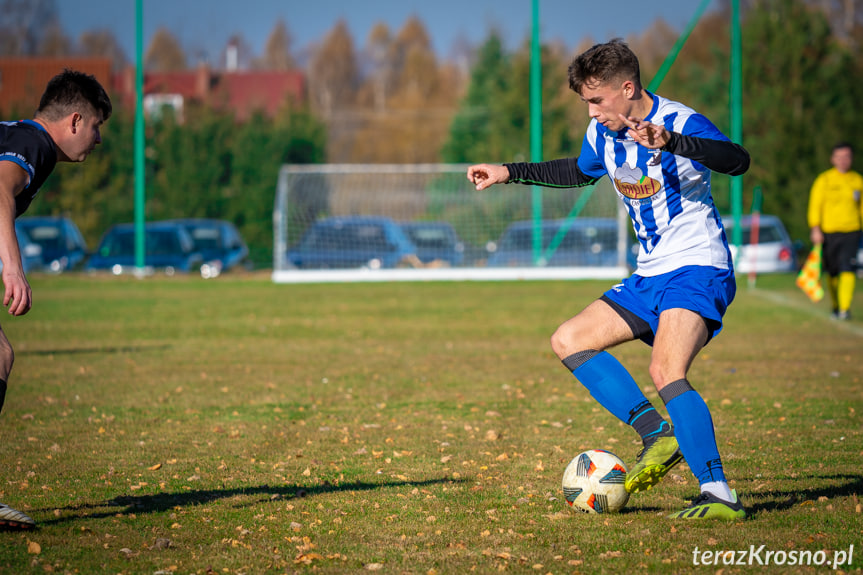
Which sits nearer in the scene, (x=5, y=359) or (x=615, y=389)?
(x=5, y=359)

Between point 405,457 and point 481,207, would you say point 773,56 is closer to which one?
point 481,207

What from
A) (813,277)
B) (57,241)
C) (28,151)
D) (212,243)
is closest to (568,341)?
(28,151)

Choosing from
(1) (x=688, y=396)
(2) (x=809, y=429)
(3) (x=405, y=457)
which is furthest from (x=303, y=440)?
(2) (x=809, y=429)

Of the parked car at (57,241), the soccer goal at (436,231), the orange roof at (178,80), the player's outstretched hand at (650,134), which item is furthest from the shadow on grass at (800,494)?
the orange roof at (178,80)

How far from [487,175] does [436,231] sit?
21.4 meters

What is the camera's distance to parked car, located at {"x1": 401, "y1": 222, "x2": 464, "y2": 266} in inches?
1030

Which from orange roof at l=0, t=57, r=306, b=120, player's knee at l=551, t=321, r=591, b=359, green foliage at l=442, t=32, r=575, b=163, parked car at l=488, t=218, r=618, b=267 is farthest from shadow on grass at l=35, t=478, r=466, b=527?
orange roof at l=0, t=57, r=306, b=120

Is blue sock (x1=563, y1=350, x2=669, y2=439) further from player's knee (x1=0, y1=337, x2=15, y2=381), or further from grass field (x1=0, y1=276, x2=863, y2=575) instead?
player's knee (x1=0, y1=337, x2=15, y2=381)

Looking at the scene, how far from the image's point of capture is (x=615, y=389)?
4914 millimetres

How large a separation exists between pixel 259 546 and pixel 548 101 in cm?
2886

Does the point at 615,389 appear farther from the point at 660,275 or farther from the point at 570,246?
the point at 570,246

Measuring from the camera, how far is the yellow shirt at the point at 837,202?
14109 mm

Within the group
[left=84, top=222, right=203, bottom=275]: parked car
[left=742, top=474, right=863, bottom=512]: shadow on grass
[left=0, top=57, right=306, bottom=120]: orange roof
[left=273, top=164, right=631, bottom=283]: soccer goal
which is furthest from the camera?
[left=0, top=57, right=306, bottom=120]: orange roof

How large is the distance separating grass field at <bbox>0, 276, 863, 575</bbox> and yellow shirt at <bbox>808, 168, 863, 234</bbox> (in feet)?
4.93
